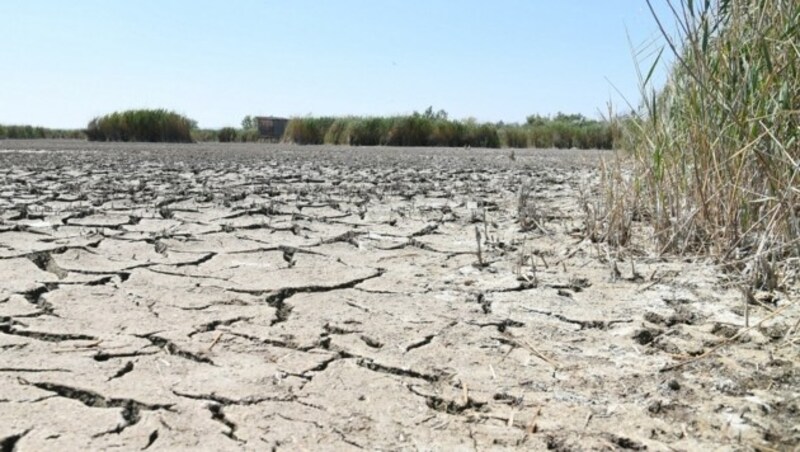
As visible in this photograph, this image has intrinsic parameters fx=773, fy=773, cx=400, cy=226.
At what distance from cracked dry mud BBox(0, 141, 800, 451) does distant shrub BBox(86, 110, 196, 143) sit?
13264 mm

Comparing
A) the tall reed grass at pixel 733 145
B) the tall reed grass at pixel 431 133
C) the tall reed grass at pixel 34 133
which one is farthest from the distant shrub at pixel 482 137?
the tall reed grass at pixel 733 145

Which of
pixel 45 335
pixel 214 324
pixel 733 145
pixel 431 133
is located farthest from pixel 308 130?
pixel 45 335

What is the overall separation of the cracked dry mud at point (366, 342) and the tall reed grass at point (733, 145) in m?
0.15

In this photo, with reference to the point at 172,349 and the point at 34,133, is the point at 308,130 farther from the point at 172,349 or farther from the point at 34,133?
the point at 172,349

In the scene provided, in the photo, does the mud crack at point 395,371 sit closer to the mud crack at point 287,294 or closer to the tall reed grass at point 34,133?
the mud crack at point 287,294

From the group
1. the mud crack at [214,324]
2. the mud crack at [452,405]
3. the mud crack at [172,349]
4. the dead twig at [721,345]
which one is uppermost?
the dead twig at [721,345]

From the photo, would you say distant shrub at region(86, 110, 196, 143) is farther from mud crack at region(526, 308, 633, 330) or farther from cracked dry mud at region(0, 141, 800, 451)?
mud crack at region(526, 308, 633, 330)

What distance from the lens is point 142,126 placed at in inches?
637

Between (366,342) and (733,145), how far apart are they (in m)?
1.39

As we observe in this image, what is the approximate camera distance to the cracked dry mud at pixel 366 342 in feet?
4.35

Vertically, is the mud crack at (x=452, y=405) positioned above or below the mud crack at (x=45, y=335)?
below

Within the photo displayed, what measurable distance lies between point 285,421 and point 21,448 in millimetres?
418

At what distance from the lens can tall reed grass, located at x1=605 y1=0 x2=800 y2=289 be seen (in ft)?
6.97

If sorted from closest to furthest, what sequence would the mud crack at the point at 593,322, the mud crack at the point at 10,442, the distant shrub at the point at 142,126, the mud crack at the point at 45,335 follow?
the mud crack at the point at 10,442 → the mud crack at the point at 45,335 → the mud crack at the point at 593,322 → the distant shrub at the point at 142,126
